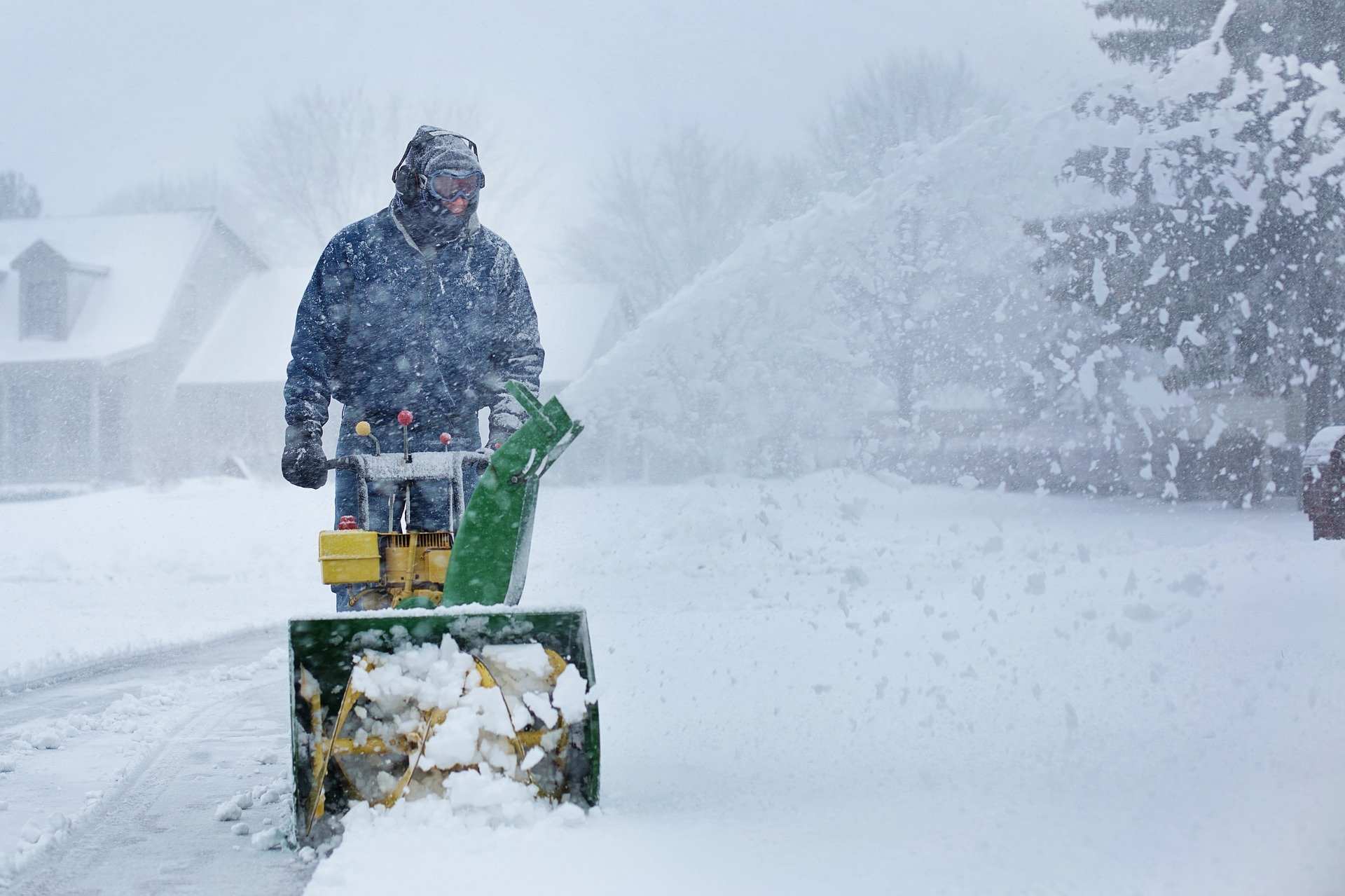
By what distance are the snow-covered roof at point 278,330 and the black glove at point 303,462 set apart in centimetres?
2541

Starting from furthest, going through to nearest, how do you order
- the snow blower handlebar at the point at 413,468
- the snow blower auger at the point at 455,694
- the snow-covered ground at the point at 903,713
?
the snow blower handlebar at the point at 413,468 < the snow blower auger at the point at 455,694 < the snow-covered ground at the point at 903,713

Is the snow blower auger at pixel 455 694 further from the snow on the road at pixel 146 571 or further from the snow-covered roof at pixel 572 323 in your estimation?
the snow-covered roof at pixel 572 323

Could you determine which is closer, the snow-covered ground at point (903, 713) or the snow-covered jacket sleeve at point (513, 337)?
the snow-covered ground at point (903, 713)

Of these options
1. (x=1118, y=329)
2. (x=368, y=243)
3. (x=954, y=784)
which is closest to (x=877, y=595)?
(x=954, y=784)

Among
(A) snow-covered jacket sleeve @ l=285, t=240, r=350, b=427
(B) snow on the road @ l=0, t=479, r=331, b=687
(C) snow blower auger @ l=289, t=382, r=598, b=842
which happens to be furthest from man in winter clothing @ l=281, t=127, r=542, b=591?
(B) snow on the road @ l=0, t=479, r=331, b=687

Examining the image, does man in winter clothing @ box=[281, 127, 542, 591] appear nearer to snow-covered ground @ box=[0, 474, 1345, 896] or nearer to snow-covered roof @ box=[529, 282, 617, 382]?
snow-covered ground @ box=[0, 474, 1345, 896]

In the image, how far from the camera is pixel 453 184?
12.5 feet

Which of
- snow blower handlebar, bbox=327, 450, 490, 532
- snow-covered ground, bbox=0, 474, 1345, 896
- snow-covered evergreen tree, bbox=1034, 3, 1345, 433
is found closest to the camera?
snow-covered ground, bbox=0, 474, 1345, 896

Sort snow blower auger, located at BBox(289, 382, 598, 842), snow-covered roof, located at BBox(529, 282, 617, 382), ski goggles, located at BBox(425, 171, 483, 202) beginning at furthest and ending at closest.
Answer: snow-covered roof, located at BBox(529, 282, 617, 382) < ski goggles, located at BBox(425, 171, 483, 202) < snow blower auger, located at BBox(289, 382, 598, 842)

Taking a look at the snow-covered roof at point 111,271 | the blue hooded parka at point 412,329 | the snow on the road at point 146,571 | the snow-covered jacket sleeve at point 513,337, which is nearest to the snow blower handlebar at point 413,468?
the blue hooded parka at point 412,329

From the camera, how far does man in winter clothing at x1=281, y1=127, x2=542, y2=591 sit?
391 centimetres

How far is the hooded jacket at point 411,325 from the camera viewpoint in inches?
157

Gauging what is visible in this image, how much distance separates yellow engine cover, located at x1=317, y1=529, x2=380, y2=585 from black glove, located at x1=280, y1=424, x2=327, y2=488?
9.4 inches

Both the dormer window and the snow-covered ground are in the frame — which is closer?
the snow-covered ground
